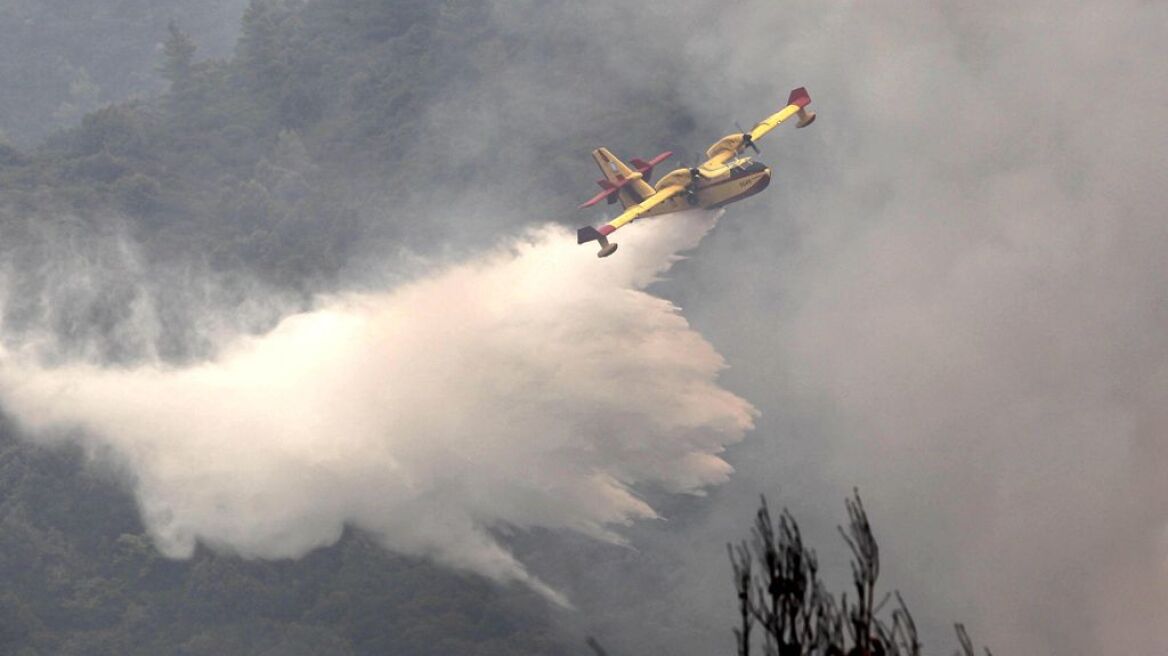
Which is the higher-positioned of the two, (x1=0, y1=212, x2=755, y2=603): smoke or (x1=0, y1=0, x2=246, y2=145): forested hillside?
(x1=0, y1=0, x2=246, y2=145): forested hillside

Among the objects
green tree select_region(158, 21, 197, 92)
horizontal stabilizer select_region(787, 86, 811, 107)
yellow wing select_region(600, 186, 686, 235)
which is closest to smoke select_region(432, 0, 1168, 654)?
horizontal stabilizer select_region(787, 86, 811, 107)

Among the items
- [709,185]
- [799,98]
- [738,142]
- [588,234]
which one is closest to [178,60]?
[799,98]

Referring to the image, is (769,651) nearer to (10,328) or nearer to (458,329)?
(458,329)

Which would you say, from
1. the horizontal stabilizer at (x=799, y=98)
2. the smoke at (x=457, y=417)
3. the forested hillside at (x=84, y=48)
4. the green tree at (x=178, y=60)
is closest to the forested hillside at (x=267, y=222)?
the green tree at (x=178, y=60)

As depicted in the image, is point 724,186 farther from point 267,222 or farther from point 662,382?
point 267,222

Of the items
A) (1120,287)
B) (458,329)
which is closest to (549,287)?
(458,329)

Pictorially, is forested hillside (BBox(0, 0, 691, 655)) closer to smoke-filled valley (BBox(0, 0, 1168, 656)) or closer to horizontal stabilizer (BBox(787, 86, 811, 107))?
smoke-filled valley (BBox(0, 0, 1168, 656))
